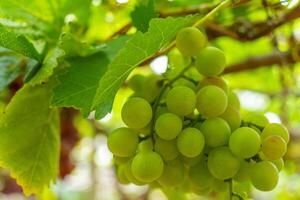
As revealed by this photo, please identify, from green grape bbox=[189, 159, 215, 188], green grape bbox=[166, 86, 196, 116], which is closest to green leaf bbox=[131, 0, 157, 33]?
green grape bbox=[166, 86, 196, 116]

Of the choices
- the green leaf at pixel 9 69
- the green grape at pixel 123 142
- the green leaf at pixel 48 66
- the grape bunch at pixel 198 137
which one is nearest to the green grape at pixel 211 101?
the grape bunch at pixel 198 137

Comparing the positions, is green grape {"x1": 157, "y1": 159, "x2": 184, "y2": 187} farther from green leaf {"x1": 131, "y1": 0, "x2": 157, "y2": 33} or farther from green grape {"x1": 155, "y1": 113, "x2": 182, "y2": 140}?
green leaf {"x1": 131, "y1": 0, "x2": 157, "y2": 33}

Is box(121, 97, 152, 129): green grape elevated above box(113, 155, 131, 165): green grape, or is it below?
above

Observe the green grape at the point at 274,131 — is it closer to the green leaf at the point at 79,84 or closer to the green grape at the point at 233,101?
the green grape at the point at 233,101

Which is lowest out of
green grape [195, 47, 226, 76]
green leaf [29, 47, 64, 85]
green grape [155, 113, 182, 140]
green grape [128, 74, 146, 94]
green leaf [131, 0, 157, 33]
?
green grape [128, 74, 146, 94]

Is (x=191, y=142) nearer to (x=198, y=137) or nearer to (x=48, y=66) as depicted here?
(x=198, y=137)

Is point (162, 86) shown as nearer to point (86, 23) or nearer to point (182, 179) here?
point (182, 179)

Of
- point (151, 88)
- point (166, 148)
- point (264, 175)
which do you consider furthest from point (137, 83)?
point (264, 175)
